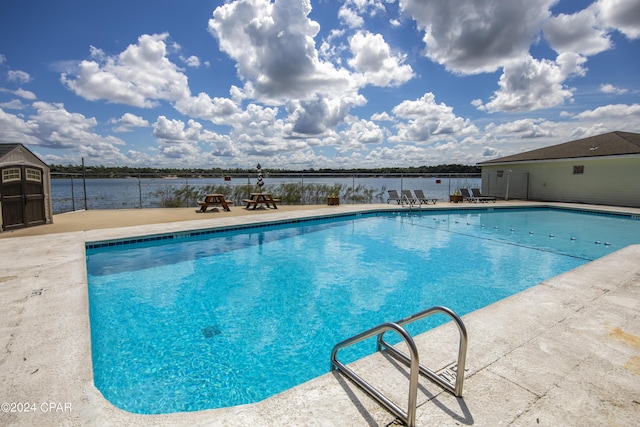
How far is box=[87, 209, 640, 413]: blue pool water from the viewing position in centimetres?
288

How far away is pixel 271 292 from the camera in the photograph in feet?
16.0

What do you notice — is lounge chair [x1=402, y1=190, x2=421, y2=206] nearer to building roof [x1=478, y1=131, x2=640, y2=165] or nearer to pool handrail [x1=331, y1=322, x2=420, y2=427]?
building roof [x1=478, y1=131, x2=640, y2=165]

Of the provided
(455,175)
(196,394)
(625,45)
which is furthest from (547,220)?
(196,394)

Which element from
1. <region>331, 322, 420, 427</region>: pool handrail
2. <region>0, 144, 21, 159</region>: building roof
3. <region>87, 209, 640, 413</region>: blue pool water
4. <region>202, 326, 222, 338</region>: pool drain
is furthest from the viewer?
<region>0, 144, 21, 159</region>: building roof

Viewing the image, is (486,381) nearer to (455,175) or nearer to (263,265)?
(263,265)

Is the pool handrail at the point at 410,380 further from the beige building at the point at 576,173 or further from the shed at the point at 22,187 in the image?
the beige building at the point at 576,173

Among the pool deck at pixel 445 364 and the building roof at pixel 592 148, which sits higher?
the building roof at pixel 592 148

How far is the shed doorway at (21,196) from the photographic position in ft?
23.5

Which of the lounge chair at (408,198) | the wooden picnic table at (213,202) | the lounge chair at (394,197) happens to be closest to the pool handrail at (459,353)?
the wooden picnic table at (213,202)

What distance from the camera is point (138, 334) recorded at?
3564mm

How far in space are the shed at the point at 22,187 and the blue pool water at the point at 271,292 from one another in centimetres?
267

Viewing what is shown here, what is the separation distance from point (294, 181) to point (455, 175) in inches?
337

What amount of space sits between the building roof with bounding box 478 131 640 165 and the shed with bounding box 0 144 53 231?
2012 cm

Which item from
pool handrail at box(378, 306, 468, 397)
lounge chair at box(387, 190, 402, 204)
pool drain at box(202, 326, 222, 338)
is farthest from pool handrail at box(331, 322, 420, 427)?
lounge chair at box(387, 190, 402, 204)
